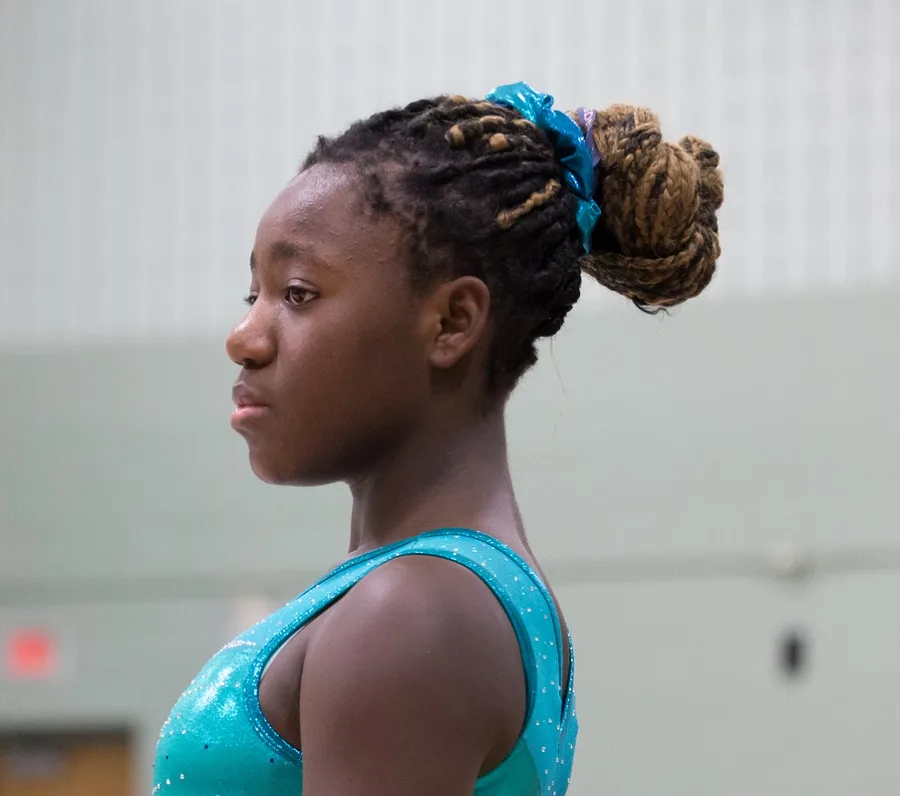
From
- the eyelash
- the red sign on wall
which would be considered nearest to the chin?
the eyelash

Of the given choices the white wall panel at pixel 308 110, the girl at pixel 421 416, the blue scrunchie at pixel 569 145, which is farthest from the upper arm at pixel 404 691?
the white wall panel at pixel 308 110

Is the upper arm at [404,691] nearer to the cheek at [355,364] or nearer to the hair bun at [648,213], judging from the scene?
the cheek at [355,364]

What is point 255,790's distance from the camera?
104 cm

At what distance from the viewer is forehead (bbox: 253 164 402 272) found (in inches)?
45.2

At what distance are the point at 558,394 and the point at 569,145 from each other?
10.4 feet

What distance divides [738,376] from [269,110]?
1.90m

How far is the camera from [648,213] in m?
1.26

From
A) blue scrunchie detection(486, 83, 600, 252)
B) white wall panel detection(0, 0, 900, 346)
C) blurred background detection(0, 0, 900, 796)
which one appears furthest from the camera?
white wall panel detection(0, 0, 900, 346)

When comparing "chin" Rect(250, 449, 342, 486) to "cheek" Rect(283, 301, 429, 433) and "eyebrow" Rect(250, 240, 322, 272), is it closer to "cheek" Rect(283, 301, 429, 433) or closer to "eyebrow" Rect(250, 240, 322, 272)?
Answer: "cheek" Rect(283, 301, 429, 433)

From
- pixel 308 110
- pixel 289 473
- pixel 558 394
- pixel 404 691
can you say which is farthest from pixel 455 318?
pixel 308 110

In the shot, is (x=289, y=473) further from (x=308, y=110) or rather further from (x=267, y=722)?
(x=308, y=110)

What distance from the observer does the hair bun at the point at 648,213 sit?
4.12 ft

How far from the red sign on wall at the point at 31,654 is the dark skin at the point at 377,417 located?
388 centimetres

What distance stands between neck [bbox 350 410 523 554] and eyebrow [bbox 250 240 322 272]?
0.18m
